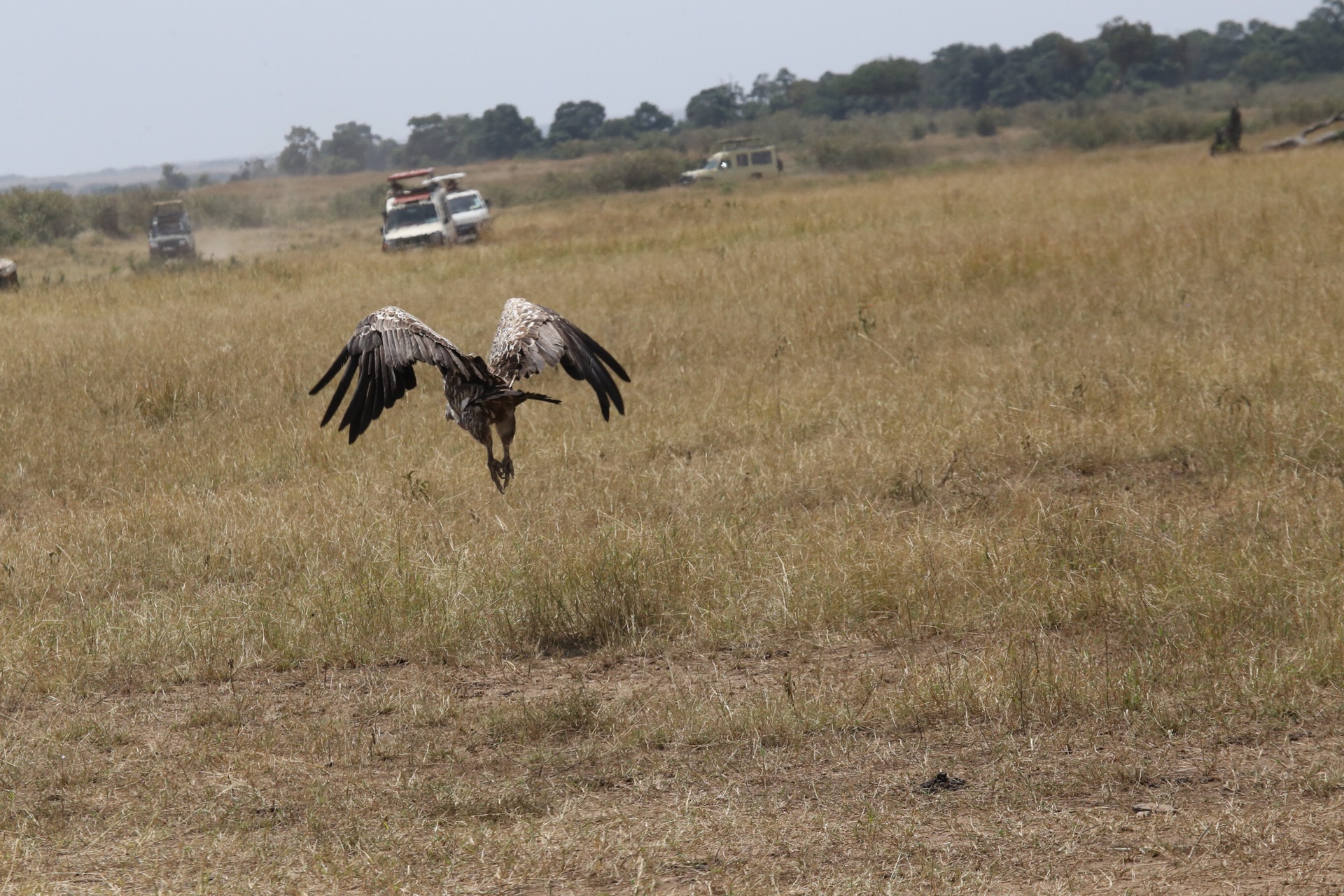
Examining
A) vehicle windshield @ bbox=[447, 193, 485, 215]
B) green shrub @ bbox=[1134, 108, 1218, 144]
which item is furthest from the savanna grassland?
green shrub @ bbox=[1134, 108, 1218, 144]

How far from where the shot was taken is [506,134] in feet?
356

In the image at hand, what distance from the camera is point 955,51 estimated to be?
360ft

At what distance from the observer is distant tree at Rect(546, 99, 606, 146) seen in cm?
10800

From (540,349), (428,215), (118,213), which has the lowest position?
(540,349)

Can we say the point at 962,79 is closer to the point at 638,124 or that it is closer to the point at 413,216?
the point at 638,124

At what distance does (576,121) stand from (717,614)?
360 ft

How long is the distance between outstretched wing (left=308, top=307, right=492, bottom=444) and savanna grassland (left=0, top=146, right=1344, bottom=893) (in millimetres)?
1140

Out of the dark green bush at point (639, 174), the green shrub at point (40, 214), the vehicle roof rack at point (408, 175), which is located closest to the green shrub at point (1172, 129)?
the dark green bush at point (639, 174)

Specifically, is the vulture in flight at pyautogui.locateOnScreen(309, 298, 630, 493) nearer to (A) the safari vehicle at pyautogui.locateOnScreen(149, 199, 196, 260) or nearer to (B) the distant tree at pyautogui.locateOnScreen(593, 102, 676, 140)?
(A) the safari vehicle at pyautogui.locateOnScreen(149, 199, 196, 260)

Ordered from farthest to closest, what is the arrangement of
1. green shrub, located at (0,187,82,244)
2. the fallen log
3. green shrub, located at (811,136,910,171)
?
green shrub, located at (811,136,910,171) < green shrub, located at (0,187,82,244) < the fallen log

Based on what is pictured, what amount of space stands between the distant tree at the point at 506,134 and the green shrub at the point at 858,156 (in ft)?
198

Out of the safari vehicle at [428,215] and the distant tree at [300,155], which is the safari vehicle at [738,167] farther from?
the distant tree at [300,155]

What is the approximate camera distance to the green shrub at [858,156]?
4847 cm

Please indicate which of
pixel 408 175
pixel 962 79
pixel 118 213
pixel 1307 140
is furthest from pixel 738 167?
pixel 962 79
